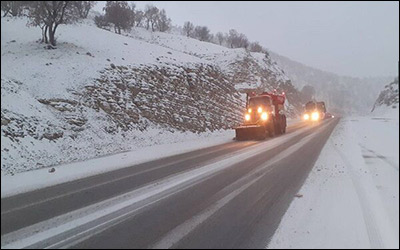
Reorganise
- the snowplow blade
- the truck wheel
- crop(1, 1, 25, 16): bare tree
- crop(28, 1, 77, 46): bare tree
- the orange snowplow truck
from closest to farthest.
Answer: crop(1, 1, 25, 16): bare tree < crop(28, 1, 77, 46): bare tree < the snowplow blade < the orange snowplow truck < the truck wheel

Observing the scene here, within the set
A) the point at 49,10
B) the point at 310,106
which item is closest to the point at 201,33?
the point at 310,106

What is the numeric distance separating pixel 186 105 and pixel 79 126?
12.0 m

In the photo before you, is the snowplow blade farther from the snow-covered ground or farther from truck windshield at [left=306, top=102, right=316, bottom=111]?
truck windshield at [left=306, top=102, right=316, bottom=111]

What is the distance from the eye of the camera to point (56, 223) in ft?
18.5

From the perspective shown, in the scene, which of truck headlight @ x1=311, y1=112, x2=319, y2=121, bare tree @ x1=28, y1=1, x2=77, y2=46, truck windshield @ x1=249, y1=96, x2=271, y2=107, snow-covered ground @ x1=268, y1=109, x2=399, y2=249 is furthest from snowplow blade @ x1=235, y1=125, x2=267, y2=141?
truck headlight @ x1=311, y1=112, x2=319, y2=121

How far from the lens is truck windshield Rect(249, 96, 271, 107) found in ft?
72.6

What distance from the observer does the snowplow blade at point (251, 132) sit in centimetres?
2072

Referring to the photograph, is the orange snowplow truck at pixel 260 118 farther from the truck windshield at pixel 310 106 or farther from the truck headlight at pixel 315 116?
the truck headlight at pixel 315 116

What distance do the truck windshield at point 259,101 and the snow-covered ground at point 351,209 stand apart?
13.2 meters

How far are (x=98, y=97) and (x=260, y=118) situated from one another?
9.89 m

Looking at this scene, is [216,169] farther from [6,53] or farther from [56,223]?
[6,53]

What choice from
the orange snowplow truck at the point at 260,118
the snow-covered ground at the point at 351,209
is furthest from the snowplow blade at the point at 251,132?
the snow-covered ground at the point at 351,209

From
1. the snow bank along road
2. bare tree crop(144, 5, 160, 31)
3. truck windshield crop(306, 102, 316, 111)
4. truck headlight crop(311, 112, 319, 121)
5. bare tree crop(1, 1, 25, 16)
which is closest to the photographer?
bare tree crop(1, 1, 25, 16)

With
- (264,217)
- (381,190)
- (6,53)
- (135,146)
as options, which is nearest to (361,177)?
(381,190)
